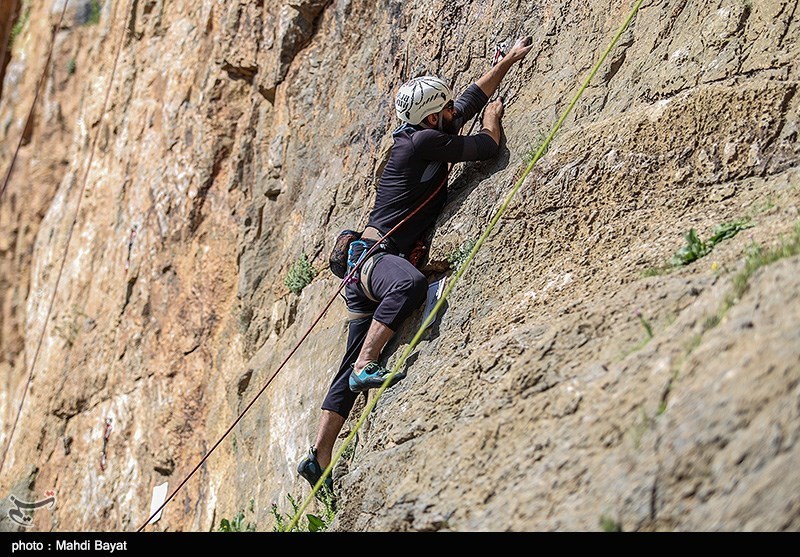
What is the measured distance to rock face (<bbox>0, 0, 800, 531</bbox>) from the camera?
12.3 feet

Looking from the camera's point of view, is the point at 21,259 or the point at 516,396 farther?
the point at 21,259

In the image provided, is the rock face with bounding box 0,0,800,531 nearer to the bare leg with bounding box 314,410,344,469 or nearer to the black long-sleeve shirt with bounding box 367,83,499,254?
the black long-sleeve shirt with bounding box 367,83,499,254

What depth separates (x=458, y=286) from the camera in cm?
639

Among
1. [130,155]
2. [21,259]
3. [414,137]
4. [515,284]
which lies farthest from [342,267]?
[21,259]

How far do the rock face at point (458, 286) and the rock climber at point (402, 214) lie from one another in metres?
0.18

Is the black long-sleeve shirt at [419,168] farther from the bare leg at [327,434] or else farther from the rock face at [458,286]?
the bare leg at [327,434]

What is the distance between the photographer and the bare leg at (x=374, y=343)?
667 cm

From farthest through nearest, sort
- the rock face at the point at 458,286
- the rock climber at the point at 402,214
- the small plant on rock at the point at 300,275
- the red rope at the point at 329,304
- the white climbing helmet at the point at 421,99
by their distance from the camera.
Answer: the small plant on rock at the point at 300,275 → the red rope at the point at 329,304 → the white climbing helmet at the point at 421,99 → the rock climber at the point at 402,214 → the rock face at the point at 458,286

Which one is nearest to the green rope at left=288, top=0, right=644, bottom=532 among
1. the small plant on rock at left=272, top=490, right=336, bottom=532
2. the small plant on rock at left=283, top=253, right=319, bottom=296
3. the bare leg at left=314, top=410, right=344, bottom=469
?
the small plant on rock at left=272, top=490, right=336, bottom=532

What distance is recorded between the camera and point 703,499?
332cm

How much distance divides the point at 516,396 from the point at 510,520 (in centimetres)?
89

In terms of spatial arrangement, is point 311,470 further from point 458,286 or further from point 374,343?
point 458,286

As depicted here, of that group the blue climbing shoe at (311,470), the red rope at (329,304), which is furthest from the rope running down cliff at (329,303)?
the blue climbing shoe at (311,470)

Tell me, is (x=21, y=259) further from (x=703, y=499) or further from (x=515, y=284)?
(x=703, y=499)
